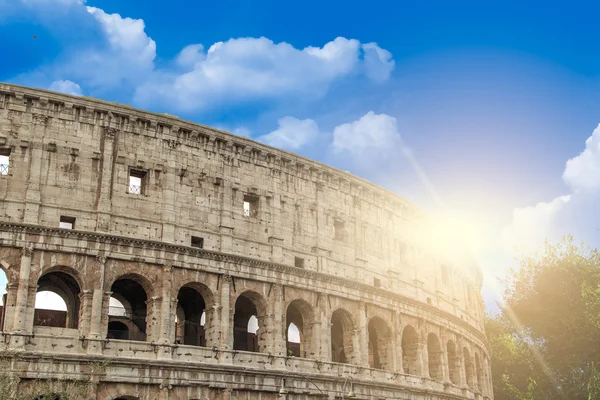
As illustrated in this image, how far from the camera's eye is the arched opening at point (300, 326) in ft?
125

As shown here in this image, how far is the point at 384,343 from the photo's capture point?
4219 centimetres

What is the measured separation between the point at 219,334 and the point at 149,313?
3255 millimetres

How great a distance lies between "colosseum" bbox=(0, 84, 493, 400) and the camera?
31.2m

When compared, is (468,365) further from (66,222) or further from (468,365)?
(66,222)

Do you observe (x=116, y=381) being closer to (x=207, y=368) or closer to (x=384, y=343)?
(x=207, y=368)

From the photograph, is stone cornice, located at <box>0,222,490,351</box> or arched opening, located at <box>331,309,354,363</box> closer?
stone cornice, located at <box>0,222,490,351</box>

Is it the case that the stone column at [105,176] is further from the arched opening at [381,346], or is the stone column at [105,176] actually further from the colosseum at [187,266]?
the arched opening at [381,346]

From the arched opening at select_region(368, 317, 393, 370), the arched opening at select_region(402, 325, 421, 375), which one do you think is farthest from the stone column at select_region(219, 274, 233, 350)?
the arched opening at select_region(402, 325, 421, 375)

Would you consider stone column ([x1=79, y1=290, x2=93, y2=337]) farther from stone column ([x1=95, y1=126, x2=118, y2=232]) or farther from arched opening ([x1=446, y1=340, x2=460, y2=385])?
arched opening ([x1=446, y1=340, x2=460, y2=385])

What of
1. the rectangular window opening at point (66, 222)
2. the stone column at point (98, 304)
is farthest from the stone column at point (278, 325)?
the rectangular window opening at point (66, 222)

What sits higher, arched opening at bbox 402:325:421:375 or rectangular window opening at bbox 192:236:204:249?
rectangular window opening at bbox 192:236:204:249

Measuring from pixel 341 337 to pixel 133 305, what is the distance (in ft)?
39.2

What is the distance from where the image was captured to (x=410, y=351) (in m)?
44.2

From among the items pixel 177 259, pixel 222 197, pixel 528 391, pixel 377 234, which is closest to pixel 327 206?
pixel 377 234
